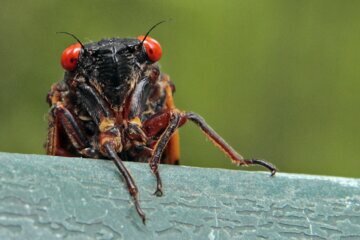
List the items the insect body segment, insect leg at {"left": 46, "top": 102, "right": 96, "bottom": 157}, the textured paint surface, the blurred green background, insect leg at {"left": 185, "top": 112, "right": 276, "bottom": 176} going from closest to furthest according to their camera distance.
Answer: the textured paint surface → insect leg at {"left": 185, "top": 112, "right": 276, "bottom": 176} → the insect body segment → insect leg at {"left": 46, "top": 102, "right": 96, "bottom": 157} → the blurred green background

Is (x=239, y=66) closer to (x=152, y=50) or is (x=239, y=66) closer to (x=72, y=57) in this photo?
(x=152, y=50)

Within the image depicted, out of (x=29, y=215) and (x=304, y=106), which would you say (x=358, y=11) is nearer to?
(x=304, y=106)

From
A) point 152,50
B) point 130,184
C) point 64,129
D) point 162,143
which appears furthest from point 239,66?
point 130,184

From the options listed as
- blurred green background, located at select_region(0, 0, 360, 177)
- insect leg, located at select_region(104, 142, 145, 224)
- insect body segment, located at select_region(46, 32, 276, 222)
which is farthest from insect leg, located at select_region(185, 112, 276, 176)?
blurred green background, located at select_region(0, 0, 360, 177)

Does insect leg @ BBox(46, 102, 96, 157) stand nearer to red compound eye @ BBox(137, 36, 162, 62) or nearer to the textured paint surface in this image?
red compound eye @ BBox(137, 36, 162, 62)

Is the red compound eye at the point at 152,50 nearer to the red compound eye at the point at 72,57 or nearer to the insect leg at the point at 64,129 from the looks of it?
the red compound eye at the point at 72,57

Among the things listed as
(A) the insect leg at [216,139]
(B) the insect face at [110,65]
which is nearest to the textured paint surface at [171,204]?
(A) the insect leg at [216,139]
